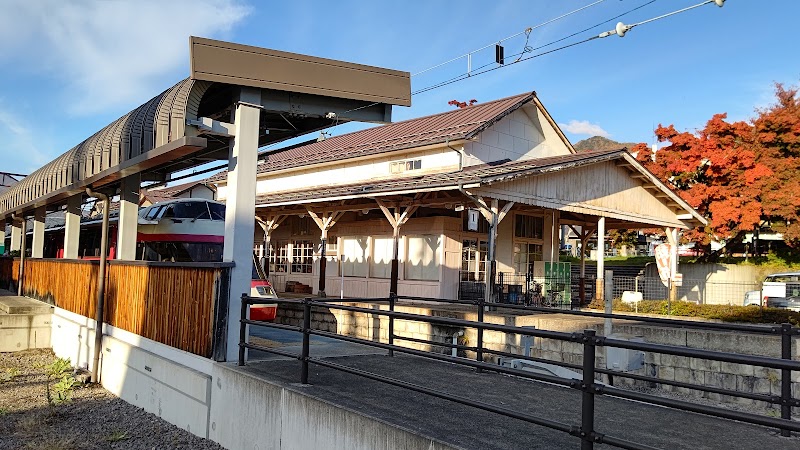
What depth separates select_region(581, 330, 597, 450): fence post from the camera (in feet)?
11.5

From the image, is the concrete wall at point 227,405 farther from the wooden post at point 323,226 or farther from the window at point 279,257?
the window at point 279,257

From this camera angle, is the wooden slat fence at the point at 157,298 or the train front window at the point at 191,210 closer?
the wooden slat fence at the point at 157,298

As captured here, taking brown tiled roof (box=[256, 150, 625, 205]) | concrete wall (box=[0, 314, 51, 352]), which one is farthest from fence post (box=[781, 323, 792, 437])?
concrete wall (box=[0, 314, 51, 352])

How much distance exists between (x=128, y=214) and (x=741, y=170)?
24640mm

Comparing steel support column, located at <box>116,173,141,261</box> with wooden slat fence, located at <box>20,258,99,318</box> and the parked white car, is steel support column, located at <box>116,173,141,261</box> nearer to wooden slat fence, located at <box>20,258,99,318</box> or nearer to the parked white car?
wooden slat fence, located at <box>20,258,99,318</box>

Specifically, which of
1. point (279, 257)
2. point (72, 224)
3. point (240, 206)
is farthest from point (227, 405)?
point (279, 257)

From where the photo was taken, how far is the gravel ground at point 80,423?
720 centimetres

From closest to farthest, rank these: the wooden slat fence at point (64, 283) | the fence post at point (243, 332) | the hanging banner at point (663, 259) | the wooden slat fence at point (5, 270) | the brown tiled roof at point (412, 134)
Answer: the fence post at point (243, 332) < the wooden slat fence at point (64, 283) < the hanging banner at point (663, 259) < the wooden slat fence at point (5, 270) < the brown tiled roof at point (412, 134)

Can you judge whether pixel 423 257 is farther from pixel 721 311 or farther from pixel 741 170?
pixel 741 170

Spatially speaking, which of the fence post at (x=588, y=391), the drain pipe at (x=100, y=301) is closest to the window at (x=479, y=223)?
the drain pipe at (x=100, y=301)

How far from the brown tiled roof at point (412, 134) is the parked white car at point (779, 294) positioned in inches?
402

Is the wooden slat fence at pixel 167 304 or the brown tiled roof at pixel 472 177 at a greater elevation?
the brown tiled roof at pixel 472 177

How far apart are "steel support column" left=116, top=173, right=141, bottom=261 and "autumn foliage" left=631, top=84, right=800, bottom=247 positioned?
23.1 m

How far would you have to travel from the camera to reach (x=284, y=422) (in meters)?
5.74
